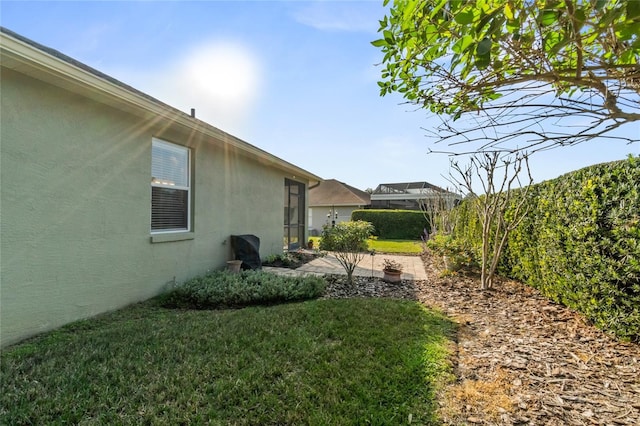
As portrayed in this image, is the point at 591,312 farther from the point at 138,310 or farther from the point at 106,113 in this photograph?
the point at 106,113

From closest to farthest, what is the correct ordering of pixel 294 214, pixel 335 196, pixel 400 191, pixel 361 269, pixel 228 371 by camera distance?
1. pixel 228 371
2. pixel 361 269
3. pixel 294 214
4. pixel 335 196
5. pixel 400 191

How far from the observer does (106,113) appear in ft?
14.5

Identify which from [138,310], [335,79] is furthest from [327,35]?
[138,310]

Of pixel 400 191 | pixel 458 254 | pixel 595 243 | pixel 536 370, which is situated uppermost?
pixel 400 191

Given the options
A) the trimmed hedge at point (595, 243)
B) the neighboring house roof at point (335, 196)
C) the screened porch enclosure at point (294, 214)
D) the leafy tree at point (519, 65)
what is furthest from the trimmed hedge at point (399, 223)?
the leafy tree at point (519, 65)

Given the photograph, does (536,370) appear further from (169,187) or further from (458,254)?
(169,187)

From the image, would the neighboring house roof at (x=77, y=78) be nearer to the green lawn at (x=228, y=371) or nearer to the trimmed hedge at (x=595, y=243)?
the green lawn at (x=228, y=371)

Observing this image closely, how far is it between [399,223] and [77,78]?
17.6 metres

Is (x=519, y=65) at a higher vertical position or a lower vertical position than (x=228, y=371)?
higher

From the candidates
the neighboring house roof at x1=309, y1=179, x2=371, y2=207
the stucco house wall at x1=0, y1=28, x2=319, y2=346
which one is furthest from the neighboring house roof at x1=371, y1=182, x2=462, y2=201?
the stucco house wall at x1=0, y1=28, x2=319, y2=346

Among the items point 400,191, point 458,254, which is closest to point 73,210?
point 458,254

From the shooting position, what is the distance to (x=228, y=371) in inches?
109

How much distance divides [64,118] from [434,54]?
175 inches

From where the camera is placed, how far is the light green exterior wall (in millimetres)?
3373
